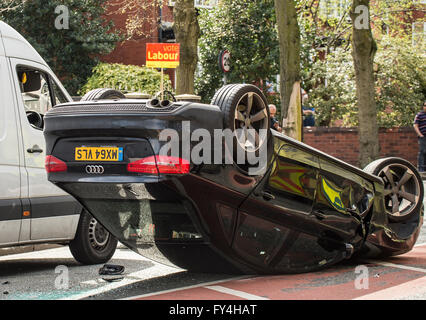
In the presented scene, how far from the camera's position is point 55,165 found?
232 inches

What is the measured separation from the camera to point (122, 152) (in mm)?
5516

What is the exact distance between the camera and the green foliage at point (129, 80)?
931 inches

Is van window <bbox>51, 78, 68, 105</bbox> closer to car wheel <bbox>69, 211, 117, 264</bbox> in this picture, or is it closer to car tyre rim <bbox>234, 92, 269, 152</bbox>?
car wheel <bbox>69, 211, 117, 264</bbox>

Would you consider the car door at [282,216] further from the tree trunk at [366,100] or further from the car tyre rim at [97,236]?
the tree trunk at [366,100]

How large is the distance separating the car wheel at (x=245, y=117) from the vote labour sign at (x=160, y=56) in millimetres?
8401

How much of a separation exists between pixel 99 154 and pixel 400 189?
3536 millimetres

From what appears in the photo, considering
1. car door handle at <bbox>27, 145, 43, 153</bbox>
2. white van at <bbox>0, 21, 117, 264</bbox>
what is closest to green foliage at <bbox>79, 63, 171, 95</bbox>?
white van at <bbox>0, 21, 117, 264</bbox>

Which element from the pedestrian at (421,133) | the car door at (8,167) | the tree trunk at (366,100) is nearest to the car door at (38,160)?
the car door at (8,167)

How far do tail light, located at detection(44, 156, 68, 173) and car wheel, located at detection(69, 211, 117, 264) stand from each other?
6.92 ft

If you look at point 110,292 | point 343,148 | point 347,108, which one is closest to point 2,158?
point 110,292

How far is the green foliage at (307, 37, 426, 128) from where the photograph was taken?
2477 centimetres

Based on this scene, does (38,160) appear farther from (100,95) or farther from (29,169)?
(100,95)

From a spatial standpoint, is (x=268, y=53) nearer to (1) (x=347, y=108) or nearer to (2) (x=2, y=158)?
(1) (x=347, y=108)
